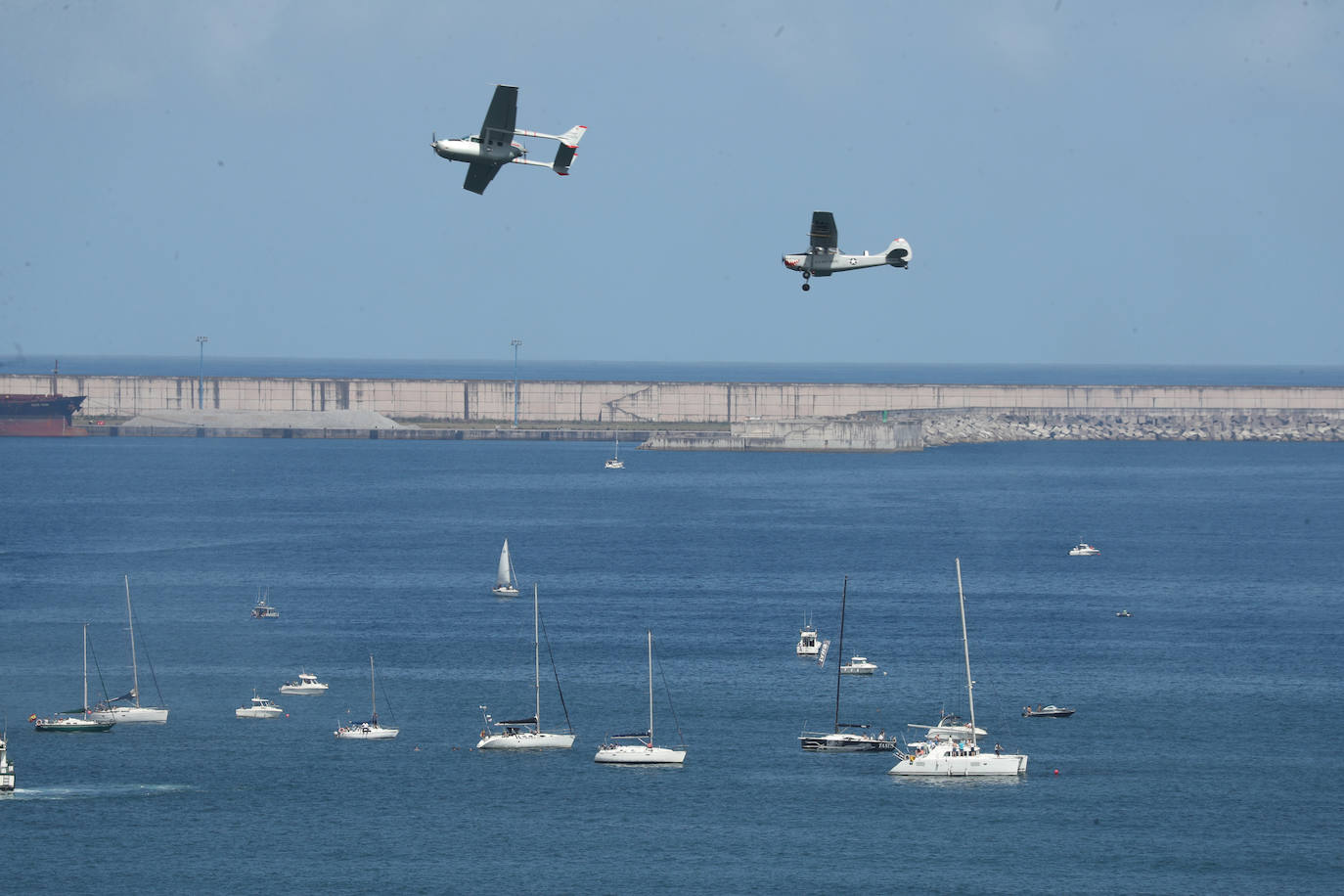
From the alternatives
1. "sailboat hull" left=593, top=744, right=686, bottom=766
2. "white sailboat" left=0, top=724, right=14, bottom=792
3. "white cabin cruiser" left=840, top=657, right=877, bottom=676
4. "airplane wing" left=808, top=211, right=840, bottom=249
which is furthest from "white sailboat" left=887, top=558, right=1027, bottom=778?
"white sailboat" left=0, top=724, right=14, bottom=792

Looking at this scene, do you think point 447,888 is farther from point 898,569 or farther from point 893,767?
point 898,569

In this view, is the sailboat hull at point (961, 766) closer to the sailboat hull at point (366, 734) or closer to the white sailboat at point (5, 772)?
the sailboat hull at point (366, 734)

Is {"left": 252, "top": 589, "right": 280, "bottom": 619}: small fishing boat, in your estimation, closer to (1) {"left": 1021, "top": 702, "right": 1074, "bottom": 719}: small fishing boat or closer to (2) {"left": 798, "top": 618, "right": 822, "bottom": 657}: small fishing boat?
(2) {"left": 798, "top": 618, "right": 822, "bottom": 657}: small fishing boat

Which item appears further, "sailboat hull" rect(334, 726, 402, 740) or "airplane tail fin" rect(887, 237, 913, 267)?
"sailboat hull" rect(334, 726, 402, 740)

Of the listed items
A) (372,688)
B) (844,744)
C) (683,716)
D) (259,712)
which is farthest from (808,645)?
(259,712)

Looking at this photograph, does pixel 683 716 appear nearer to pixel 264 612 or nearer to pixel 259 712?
pixel 259 712
